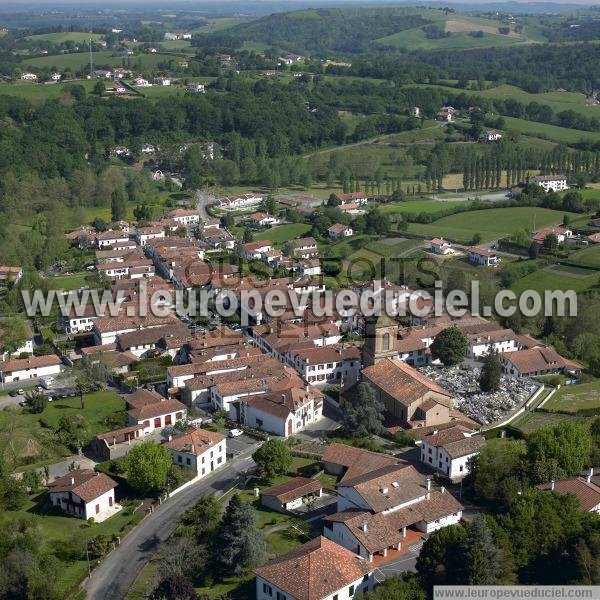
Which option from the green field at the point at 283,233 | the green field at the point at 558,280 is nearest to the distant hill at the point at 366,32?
the green field at the point at 283,233

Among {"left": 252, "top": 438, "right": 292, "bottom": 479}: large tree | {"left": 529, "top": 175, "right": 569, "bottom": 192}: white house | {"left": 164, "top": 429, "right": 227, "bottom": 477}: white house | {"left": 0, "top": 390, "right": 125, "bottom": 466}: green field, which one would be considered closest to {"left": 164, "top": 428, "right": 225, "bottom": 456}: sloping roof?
{"left": 164, "top": 429, "right": 227, "bottom": 477}: white house

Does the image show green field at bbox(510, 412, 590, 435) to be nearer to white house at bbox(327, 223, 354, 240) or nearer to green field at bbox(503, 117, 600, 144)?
white house at bbox(327, 223, 354, 240)

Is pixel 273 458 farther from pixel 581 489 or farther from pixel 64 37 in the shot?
pixel 64 37

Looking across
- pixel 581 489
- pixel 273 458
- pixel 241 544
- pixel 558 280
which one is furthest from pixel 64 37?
pixel 581 489

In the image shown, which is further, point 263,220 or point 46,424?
point 263,220

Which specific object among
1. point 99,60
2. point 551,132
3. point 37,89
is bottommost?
point 551,132

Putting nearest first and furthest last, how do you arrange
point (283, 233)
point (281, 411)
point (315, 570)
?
1. point (315, 570)
2. point (281, 411)
3. point (283, 233)

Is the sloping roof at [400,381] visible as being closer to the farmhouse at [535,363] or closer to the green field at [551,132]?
the farmhouse at [535,363]

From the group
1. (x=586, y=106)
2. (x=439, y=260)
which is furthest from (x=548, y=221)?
(x=586, y=106)
